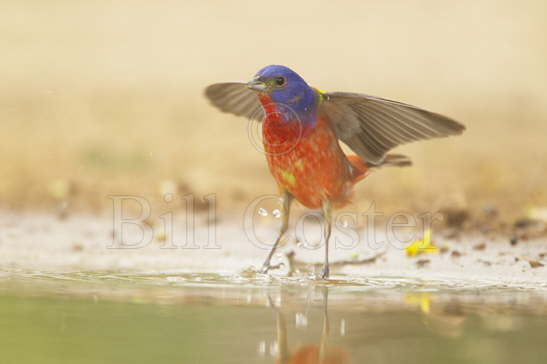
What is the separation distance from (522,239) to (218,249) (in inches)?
84.6

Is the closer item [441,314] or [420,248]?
[441,314]

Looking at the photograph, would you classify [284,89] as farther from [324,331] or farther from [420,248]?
[324,331]

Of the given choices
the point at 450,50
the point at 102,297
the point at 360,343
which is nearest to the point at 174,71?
the point at 450,50

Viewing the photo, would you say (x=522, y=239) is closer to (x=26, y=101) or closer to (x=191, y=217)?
(x=191, y=217)

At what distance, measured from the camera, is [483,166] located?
400 inches

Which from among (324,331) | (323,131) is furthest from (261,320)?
(323,131)

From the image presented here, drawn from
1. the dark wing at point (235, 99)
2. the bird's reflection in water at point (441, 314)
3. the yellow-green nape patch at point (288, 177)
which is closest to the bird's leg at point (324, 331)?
the bird's reflection in water at point (441, 314)

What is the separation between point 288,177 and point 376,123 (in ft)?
1.96

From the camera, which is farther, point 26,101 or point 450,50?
point 450,50

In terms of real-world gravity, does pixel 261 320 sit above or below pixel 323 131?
below

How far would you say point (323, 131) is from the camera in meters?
5.46

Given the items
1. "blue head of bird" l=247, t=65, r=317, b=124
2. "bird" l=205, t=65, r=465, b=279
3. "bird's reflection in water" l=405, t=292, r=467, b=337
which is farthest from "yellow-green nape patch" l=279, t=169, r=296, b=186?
"bird's reflection in water" l=405, t=292, r=467, b=337

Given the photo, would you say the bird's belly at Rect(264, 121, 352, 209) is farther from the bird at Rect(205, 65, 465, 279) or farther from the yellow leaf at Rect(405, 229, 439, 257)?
the yellow leaf at Rect(405, 229, 439, 257)

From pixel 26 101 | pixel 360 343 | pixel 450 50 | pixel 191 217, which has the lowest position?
pixel 360 343
